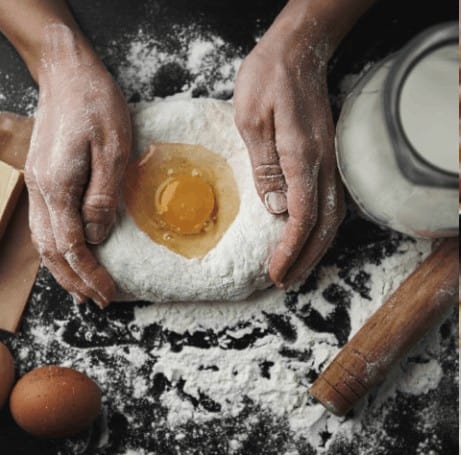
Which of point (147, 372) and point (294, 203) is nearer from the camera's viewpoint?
point (294, 203)

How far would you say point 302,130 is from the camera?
105cm

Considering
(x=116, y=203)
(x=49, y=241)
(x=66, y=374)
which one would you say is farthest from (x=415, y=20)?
(x=66, y=374)

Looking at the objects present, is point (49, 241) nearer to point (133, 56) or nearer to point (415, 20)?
point (133, 56)

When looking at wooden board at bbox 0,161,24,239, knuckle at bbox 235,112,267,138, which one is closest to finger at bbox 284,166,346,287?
knuckle at bbox 235,112,267,138

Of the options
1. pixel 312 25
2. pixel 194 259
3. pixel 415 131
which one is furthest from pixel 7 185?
pixel 415 131

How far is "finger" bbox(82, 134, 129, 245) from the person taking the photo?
106 cm

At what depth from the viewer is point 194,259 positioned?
1.10 m

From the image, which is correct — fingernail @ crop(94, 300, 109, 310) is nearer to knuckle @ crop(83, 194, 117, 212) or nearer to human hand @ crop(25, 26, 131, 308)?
human hand @ crop(25, 26, 131, 308)

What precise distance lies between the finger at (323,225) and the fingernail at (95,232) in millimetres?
290

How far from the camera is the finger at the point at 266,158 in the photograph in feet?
3.51

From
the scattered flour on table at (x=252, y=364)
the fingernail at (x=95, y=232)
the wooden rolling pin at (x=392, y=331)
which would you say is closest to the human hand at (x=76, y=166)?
the fingernail at (x=95, y=232)

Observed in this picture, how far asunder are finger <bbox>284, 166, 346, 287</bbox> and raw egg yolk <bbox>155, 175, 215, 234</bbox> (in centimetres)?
16

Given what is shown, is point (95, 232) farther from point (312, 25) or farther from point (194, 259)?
point (312, 25)

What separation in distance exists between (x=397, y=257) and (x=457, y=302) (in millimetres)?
116
